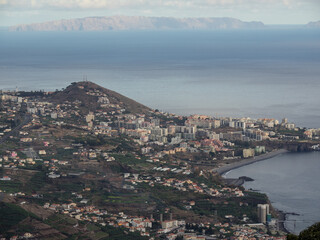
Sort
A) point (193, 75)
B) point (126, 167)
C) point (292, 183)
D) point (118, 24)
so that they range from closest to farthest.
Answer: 1. point (292, 183)
2. point (126, 167)
3. point (193, 75)
4. point (118, 24)

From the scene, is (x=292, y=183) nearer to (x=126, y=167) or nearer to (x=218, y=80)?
(x=126, y=167)

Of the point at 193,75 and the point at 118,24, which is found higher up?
the point at 118,24

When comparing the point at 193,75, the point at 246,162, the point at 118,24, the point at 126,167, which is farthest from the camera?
the point at 118,24

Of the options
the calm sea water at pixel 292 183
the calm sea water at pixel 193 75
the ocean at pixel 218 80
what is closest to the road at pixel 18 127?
the calm sea water at pixel 292 183

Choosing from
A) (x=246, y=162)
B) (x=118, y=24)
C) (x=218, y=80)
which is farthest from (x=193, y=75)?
(x=118, y=24)

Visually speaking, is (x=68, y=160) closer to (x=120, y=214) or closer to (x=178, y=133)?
(x=120, y=214)

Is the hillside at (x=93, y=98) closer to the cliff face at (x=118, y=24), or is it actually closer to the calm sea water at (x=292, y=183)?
the calm sea water at (x=292, y=183)

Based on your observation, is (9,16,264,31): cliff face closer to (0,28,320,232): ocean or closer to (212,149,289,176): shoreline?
(0,28,320,232): ocean

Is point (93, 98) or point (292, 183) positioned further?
point (93, 98)
